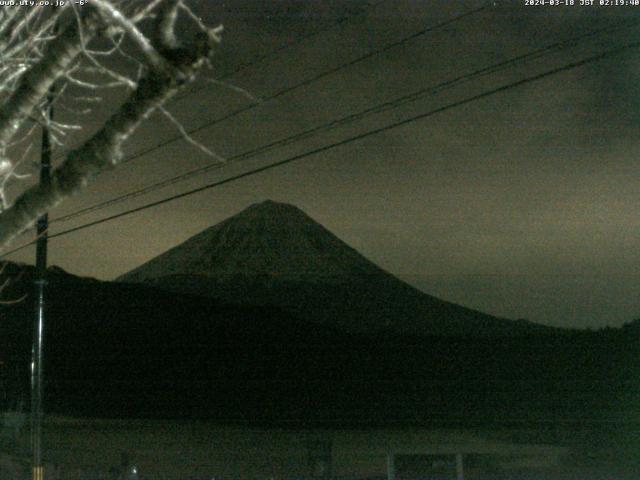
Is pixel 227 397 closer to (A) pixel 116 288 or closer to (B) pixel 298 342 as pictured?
(B) pixel 298 342

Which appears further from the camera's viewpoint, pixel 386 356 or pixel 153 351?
pixel 153 351

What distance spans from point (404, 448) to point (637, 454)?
7.96 m

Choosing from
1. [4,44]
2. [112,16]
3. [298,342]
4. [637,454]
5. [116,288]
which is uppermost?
[116,288]

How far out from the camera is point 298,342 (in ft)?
142

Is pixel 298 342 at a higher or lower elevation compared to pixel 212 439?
higher

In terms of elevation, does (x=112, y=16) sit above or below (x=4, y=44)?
below

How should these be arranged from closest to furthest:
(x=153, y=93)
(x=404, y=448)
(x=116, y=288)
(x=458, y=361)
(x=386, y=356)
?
(x=153, y=93)
(x=404, y=448)
(x=458, y=361)
(x=386, y=356)
(x=116, y=288)

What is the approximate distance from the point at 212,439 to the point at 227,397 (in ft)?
19.4

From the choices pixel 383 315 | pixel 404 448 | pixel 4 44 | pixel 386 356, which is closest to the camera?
pixel 4 44

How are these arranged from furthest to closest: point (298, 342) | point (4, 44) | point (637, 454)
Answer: point (298, 342) → point (637, 454) → point (4, 44)

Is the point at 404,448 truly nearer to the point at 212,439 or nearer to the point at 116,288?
the point at 212,439

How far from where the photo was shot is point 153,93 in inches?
129

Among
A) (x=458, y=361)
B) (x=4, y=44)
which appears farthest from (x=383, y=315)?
(x=4, y=44)

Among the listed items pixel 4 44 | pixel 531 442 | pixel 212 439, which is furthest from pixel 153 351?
pixel 4 44
